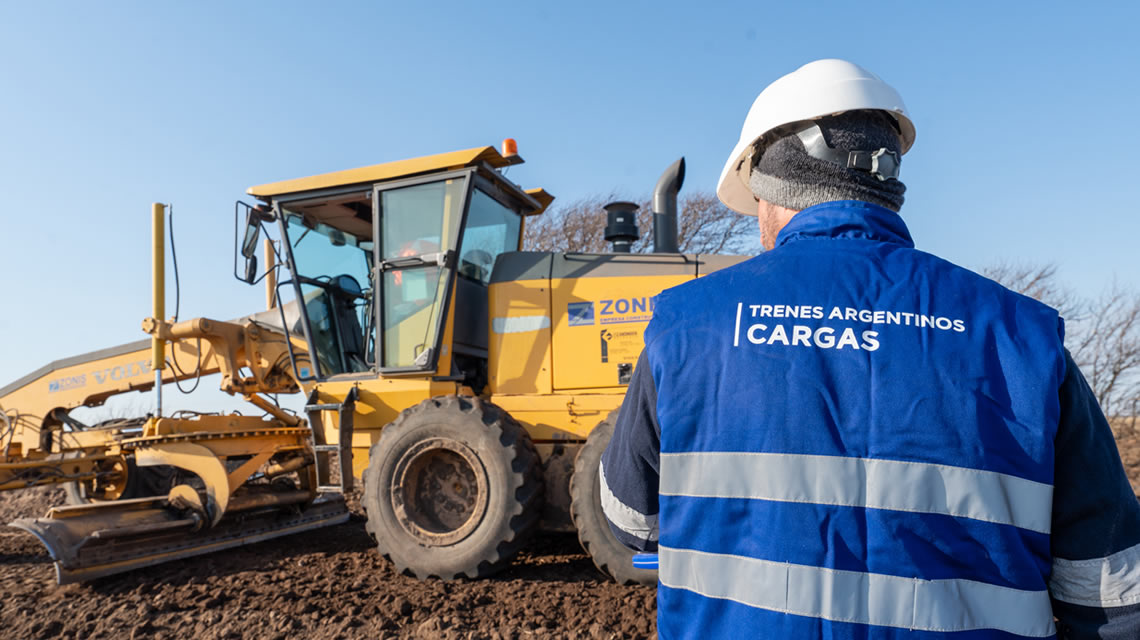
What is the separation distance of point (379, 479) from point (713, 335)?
180 inches

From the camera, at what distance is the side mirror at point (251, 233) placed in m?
6.41

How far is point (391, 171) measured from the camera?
239 inches

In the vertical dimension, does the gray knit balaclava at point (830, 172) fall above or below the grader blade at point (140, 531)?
above

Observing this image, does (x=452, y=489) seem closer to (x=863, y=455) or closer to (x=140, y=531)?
(x=140, y=531)

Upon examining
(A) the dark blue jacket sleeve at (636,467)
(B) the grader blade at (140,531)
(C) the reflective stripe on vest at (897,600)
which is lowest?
(B) the grader blade at (140,531)

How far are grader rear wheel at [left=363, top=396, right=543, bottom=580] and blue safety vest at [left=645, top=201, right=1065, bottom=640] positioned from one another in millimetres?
3935

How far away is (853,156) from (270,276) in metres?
6.31

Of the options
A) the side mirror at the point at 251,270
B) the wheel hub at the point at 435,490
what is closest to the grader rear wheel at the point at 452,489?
the wheel hub at the point at 435,490

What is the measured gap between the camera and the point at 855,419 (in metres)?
1.23

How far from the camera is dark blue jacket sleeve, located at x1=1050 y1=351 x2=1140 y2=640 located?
126cm

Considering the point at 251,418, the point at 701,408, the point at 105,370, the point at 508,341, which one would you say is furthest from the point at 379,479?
the point at 701,408

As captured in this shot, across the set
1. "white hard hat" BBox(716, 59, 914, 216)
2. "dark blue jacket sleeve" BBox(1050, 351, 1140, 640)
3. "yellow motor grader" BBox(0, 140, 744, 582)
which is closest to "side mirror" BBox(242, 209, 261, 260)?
"yellow motor grader" BBox(0, 140, 744, 582)

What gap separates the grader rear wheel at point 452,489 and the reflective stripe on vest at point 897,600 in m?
4.03

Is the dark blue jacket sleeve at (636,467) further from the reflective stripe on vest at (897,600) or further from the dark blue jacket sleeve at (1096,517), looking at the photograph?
the dark blue jacket sleeve at (1096,517)
